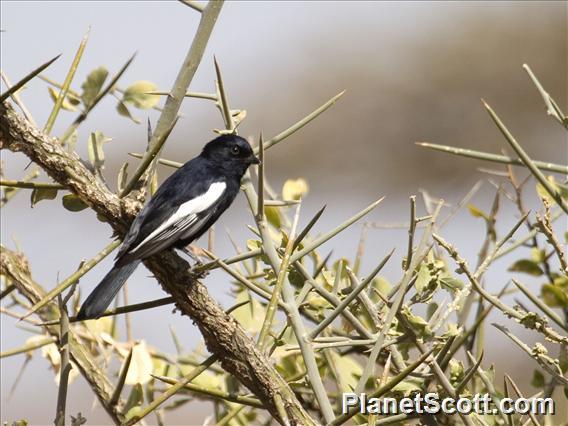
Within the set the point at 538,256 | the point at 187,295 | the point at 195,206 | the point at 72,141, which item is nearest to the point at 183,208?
the point at 195,206

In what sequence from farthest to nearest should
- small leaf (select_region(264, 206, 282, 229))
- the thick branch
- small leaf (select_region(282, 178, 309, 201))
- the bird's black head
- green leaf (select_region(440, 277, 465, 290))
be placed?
1. the bird's black head
2. small leaf (select_region(282, 178, 309, 201))
3. small leaf (select_region(264, 206, 282, 229))
4. green leaf (select_region(440, 277, 465, 290))
5. the thick branch

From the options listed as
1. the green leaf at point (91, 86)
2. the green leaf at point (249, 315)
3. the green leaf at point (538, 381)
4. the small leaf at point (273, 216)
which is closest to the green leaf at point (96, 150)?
the green leaf at point (91, 86)

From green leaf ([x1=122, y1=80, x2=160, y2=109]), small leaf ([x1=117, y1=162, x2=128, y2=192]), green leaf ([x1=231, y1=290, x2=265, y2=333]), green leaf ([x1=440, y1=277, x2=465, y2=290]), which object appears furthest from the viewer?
green leaf ([x1=231, y1=290, x2=265, y2=333])

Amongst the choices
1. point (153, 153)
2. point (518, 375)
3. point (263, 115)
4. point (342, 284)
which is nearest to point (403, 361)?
point (342, 284)

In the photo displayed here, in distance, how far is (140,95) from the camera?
76.8 inches

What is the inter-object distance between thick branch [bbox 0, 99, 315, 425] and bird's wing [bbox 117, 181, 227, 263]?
0.32 metres

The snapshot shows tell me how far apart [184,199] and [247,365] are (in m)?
1.39

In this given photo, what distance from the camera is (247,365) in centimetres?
150

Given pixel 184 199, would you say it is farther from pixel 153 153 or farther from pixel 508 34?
pixel 508 34

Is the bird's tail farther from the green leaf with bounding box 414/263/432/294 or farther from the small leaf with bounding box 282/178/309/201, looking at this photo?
the green leaf with bounding box 414/263/432/294

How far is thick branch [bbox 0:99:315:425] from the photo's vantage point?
4.85 ft

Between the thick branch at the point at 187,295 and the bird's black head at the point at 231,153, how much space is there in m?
1.78

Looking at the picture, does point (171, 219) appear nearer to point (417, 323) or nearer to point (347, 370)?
point (347, 370)

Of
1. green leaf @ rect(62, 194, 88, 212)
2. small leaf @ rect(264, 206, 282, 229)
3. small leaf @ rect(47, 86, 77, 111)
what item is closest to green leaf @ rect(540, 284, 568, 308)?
small leaf @ rect(264, 206, 282, 229)
